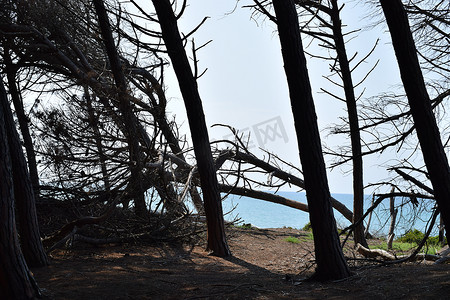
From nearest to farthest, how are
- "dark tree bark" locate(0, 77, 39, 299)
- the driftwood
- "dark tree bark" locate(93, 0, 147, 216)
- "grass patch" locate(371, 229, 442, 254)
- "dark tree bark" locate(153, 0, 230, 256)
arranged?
"dark tree bark" locate(0, 77, 39, 299) < the driftwood < "dark tree bark" locate(153, 0, 230, 256) < "dark tree bark" locate(93, 0, 147, 216) < "grass patch" locate(371, 229, 442, 254)

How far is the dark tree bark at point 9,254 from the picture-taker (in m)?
4.05

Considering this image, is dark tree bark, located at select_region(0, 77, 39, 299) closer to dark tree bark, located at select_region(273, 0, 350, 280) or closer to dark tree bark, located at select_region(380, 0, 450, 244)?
dark tree bark, located at select_region(273, 0, 350, 280)

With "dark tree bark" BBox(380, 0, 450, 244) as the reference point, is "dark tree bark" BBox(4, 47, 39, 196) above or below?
above

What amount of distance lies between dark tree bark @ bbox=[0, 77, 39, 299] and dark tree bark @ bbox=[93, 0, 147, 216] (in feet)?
14.5

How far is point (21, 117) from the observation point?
411 inches

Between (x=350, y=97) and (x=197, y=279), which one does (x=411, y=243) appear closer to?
(x=350, y=97)

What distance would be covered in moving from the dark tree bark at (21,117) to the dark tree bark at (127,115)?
2.66 m

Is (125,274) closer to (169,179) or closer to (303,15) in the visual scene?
(169,179)

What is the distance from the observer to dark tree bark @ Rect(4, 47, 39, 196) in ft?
34.1

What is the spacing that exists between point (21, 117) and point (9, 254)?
7.13m

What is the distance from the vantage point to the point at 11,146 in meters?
5.83

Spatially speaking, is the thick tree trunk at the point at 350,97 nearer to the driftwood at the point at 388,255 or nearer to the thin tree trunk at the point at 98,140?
the driftwood at the point at 388,255

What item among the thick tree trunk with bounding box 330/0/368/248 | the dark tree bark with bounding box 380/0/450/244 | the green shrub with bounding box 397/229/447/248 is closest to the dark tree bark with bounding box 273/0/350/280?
the dark tree bark with bounding box 380/0/450/244

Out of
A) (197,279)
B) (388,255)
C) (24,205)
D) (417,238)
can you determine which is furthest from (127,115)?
(417,238)
